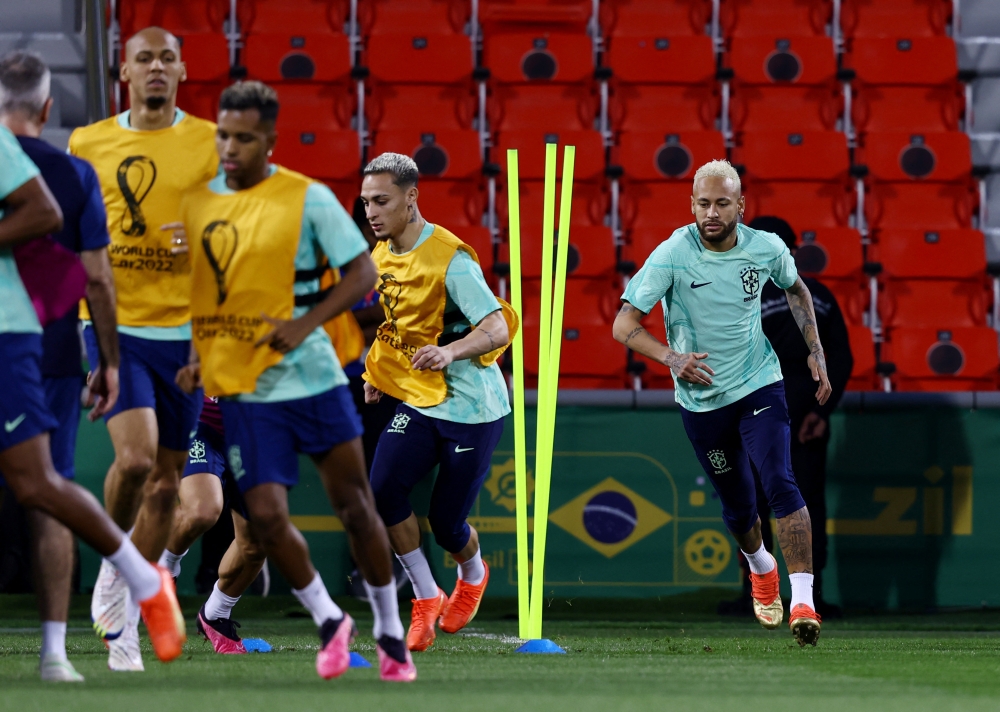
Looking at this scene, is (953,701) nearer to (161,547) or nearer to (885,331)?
(161,547)

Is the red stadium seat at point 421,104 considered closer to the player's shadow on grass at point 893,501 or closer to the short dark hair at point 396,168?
the player's shadow on grass at point 893,501

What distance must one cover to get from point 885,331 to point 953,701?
7.72 metres

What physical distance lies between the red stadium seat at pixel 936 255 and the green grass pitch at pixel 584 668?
382 cm

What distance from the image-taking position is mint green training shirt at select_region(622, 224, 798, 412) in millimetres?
6977

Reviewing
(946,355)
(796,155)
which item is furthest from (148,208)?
(796,155)

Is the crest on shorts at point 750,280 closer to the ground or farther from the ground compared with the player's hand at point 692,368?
farther from the ground

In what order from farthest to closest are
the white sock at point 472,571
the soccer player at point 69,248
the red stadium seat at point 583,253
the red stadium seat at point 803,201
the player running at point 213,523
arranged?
the red stadium seat at point 803,201
the red stadium seat at point 583,253
the white sock at point 472,571
the player running at point 213,523
the soccer player at point 69,248

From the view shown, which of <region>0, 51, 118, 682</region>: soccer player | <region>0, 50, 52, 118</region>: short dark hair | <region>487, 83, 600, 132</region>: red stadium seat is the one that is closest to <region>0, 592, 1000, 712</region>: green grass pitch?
<region>0, 51, 118, 682</region>: soccer player

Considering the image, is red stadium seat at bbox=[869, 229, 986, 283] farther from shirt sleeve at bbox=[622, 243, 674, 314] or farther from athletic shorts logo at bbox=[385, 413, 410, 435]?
athletic shorts logo at bbox=[385, 413, 410, 435]

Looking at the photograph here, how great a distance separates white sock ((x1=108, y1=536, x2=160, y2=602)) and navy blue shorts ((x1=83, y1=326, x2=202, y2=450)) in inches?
33.5

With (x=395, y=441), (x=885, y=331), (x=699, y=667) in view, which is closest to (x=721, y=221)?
(x=395, y=441)

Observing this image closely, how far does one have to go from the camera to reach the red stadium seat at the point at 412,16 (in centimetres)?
1305

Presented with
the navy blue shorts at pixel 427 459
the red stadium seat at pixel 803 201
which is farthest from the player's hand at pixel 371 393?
the red stadium seat at pixel 803 201

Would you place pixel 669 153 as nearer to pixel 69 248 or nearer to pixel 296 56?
pixel 296 56
